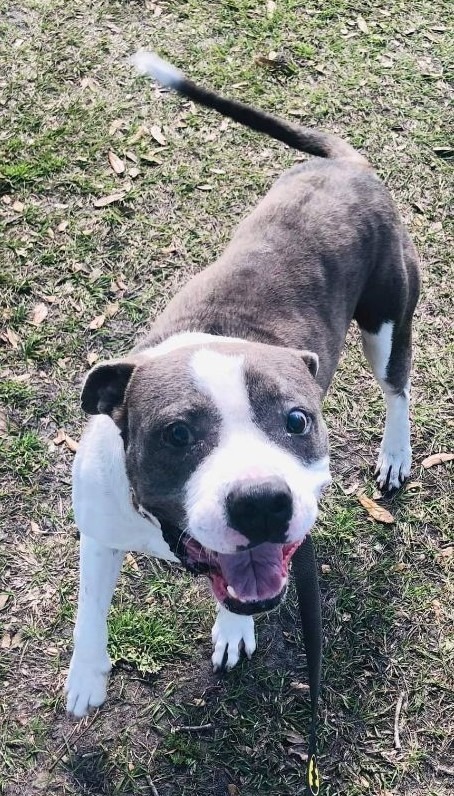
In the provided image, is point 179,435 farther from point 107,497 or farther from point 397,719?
point 397,719

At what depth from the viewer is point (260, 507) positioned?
258 centimetres

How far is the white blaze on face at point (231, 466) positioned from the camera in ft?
8.78

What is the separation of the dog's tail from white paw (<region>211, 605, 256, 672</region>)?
2.23 m

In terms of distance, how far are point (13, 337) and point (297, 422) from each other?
8.93ft

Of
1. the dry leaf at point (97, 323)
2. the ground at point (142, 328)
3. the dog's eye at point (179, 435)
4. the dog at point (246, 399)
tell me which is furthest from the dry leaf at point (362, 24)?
the dog's eye at point (179, 435)

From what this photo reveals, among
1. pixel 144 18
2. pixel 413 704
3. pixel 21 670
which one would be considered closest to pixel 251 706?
pixel 413 704

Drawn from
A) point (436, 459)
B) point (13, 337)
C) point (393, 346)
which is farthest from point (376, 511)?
point (13, 337)

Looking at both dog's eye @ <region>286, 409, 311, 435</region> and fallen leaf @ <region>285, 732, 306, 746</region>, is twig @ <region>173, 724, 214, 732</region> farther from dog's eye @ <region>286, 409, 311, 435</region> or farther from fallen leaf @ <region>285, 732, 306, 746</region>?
dog's eye @ <region>286, 409, 311, 435</region>

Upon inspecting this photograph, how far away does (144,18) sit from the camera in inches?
271

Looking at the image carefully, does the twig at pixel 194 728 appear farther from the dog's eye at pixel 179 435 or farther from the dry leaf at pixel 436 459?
the dry leaf at pixel 436 459

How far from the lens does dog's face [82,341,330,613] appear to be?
2.68 m

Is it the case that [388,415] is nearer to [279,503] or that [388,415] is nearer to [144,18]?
[279,503]

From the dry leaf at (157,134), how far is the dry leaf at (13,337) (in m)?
1.83

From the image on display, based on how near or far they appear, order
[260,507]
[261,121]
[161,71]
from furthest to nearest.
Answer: [161,71], [261,121], [260,507]
